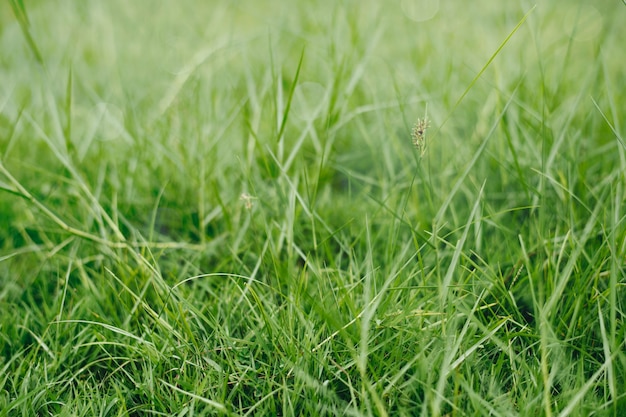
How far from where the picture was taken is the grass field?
861 millimetres

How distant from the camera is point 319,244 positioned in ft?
3.32

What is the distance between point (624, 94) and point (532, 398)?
128 cm

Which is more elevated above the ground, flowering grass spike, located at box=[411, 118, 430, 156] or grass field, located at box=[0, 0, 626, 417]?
flowering grass spike, located at box=[411, 118, 430, 156]

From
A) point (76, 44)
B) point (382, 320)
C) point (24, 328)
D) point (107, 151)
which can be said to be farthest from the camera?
point (76, 44)

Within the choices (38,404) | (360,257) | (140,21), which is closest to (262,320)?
(360,257)

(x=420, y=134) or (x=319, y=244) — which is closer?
(x=420, y=134)

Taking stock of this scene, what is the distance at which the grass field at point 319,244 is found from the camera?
0.86 meters

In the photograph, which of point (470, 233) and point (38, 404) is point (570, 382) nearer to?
point (470, 233)

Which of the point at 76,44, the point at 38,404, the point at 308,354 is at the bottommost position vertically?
the point at 38,404

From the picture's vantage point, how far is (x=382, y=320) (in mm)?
920

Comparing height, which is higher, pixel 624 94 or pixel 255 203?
pixel 624 94

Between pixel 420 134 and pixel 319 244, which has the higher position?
pixel 420 134

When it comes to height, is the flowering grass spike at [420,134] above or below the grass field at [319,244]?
above

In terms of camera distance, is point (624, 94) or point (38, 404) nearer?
point (38, 404)
